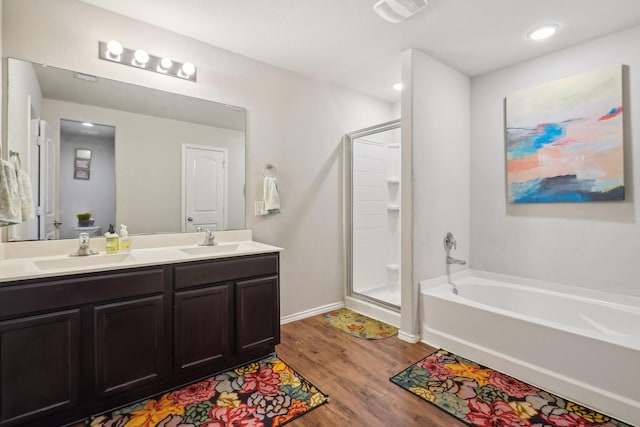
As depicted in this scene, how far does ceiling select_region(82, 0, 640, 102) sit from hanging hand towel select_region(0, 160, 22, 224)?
1.30 meters

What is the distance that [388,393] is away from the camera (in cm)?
191

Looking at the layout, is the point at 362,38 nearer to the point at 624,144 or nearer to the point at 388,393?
the point at 624,144

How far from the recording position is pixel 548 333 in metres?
1.95

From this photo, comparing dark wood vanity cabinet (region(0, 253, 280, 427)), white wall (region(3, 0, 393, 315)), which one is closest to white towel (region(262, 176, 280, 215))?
white wall (region(3, 0, 393, 315))

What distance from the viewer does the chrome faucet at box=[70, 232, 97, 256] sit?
76.6 inches

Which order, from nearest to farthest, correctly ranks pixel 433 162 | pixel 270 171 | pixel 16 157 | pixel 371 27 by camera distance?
pixel 16 157
pixel 371 27
pixel 433 162
pixel 270 171

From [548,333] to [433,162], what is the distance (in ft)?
5.07

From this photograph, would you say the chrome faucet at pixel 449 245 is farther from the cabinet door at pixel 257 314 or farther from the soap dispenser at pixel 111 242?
the soap dispenser at pixel 111 242

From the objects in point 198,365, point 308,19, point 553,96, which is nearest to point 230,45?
point 308,19

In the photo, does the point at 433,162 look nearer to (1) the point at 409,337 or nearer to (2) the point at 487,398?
(1) the point at 409,337

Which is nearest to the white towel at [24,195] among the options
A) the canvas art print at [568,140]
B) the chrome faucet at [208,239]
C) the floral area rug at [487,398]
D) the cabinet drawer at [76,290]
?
the cabinet drawer at [76,290]

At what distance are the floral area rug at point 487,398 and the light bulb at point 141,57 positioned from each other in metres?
2.86

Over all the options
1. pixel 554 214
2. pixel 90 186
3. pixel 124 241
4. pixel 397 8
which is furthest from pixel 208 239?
pixel 554 214

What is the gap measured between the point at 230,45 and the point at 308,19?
76cm
